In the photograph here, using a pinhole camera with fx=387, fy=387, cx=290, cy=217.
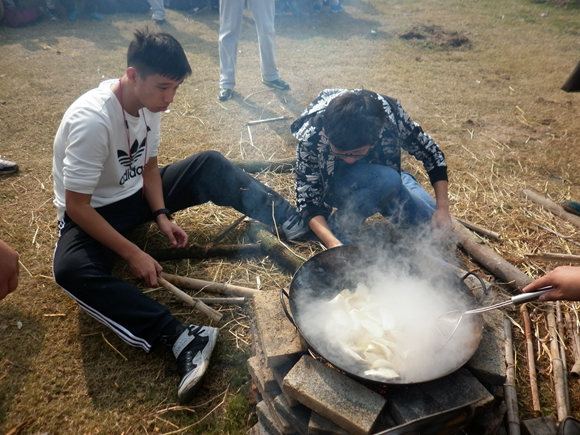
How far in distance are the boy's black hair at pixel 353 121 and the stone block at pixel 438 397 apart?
155 cm

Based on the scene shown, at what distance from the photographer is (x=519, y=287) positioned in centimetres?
305

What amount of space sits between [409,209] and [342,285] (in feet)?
4.10

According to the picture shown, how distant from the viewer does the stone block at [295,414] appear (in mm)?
2006

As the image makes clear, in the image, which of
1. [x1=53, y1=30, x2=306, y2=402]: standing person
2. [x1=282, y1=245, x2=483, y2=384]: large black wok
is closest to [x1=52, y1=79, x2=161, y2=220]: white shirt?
[x1=53, y1=30, x2=306, y2=402]: standing person

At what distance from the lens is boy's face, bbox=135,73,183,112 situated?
8.53 feet

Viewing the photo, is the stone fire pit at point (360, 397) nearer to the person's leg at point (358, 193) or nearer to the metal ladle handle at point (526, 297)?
the metal ladle handle at point (526, 297)

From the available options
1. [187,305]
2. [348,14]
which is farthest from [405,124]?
[348,14]

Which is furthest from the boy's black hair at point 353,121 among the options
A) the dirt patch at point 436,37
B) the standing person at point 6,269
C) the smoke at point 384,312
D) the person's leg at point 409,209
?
the dirt patch at point 436,37

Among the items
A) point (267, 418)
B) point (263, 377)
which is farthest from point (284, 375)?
point (267, 418)

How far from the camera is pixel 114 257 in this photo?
288 cm

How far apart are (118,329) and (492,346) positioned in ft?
7.58

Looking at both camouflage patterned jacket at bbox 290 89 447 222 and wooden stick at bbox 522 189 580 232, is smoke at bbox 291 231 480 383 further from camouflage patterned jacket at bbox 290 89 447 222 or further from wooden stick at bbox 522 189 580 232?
wooden stick at bbox 522 189 580 232

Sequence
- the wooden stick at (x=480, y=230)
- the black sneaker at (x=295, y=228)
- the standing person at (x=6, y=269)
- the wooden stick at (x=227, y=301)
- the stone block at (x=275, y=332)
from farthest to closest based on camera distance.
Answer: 1. the wooden stick at (x=480, y=230)
2. the black sneaker at (x=295, y=228)
3. the wooden stick at (x=227, y=301)
4. the stone block at (x=275, y=332)
5. the standing person at (x=6, y=269)

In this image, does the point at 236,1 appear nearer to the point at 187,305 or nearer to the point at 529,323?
the point at 187,305
